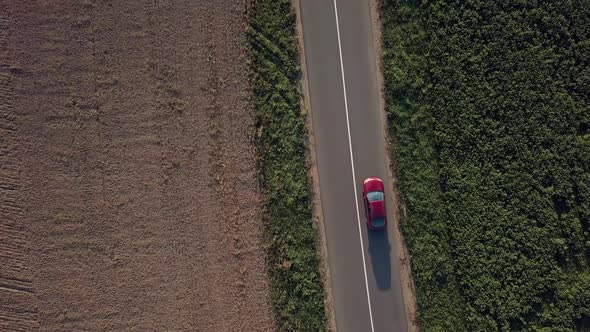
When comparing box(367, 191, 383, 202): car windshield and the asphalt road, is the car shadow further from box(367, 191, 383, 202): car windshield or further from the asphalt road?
box(367, 191, 383, 202): car windshield

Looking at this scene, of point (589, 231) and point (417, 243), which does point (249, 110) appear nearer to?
point (417, 243)

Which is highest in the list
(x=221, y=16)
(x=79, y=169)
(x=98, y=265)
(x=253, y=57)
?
(x=221, y=16)

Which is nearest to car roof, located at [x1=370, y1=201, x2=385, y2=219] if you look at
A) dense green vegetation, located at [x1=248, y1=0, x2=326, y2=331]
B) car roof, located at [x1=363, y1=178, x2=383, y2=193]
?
car roof, located at [x1=363, y1=178, x2=383, y2=193]

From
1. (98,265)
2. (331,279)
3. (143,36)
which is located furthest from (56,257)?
(331,279)

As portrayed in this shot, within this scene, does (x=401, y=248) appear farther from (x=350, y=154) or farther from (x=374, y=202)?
(x=350, y=154)

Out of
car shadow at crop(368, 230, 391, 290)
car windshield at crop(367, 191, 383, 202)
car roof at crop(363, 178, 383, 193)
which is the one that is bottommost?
car shadow at crop(368, 230, 391, 290)

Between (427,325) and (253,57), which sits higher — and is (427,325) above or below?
below

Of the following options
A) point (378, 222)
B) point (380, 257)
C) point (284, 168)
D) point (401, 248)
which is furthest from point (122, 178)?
point (401, 248)
